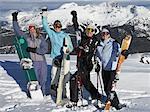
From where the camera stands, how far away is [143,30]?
9109 millimetres

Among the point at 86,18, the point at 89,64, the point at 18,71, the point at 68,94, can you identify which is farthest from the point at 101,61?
the point at 18,71

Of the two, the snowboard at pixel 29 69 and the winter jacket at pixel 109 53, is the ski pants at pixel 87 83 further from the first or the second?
the snowboard at pixel 29 69

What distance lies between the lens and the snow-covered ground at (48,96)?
707 cm

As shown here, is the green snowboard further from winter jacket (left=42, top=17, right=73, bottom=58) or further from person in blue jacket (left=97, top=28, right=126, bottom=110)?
person in blue jacket (left=97, top=28, right=126, bottom=110)

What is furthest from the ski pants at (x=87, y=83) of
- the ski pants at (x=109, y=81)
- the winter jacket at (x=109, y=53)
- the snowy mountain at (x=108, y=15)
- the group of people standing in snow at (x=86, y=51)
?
the snowy mountain at (x=108, y=15)

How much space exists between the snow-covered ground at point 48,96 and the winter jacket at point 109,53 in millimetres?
643

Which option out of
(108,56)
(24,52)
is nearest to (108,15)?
(24,52)

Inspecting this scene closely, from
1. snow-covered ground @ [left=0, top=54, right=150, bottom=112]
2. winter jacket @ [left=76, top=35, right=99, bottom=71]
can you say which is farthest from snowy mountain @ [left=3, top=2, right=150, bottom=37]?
winter jacket @ [left=76, top=35, right=99, bottom=71]

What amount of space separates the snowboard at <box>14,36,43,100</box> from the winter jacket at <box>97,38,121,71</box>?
1.32 meters

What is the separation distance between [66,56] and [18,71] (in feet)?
8.14

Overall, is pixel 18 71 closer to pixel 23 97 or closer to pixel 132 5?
pixel 23 97

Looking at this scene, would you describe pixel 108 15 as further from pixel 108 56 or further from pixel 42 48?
pixel 108 56

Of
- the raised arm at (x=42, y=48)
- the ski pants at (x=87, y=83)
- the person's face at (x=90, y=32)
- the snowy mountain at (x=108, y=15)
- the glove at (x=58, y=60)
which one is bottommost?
the ski pants at (x=87, y=83)

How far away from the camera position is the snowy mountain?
8.91m
